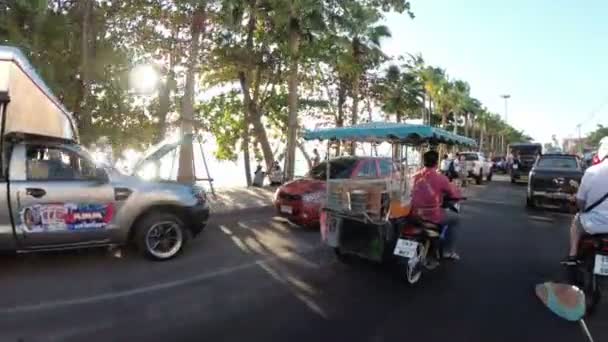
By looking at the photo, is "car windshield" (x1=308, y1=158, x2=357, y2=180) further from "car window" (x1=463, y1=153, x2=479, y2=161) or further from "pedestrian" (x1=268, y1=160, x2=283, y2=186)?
"car window" (x1=463, y1=153, x2=479, y2=161)

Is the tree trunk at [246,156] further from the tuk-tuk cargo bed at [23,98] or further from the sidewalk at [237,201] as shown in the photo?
the tuk-tuk cargo bed at [23,98]

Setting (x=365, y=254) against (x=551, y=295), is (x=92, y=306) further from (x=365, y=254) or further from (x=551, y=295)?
(x=551, y=295)

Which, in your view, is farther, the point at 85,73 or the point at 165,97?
the point at 165,97

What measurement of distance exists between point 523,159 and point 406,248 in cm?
2999

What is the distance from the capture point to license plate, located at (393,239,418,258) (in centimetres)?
632

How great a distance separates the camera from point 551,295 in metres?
2.87

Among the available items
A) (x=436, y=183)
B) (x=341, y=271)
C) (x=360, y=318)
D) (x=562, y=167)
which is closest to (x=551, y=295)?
(x=360, y=318)

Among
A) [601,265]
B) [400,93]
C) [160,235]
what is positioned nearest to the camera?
[601,265]

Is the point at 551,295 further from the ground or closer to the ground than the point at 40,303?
further from the ground

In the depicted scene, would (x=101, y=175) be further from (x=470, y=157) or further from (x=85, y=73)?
(x=470, y=157)

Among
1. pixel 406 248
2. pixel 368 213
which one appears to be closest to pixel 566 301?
pixel 406 248

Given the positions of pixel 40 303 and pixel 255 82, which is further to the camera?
pixel 255 82

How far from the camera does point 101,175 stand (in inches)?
289

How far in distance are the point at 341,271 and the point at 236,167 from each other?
2673cm
